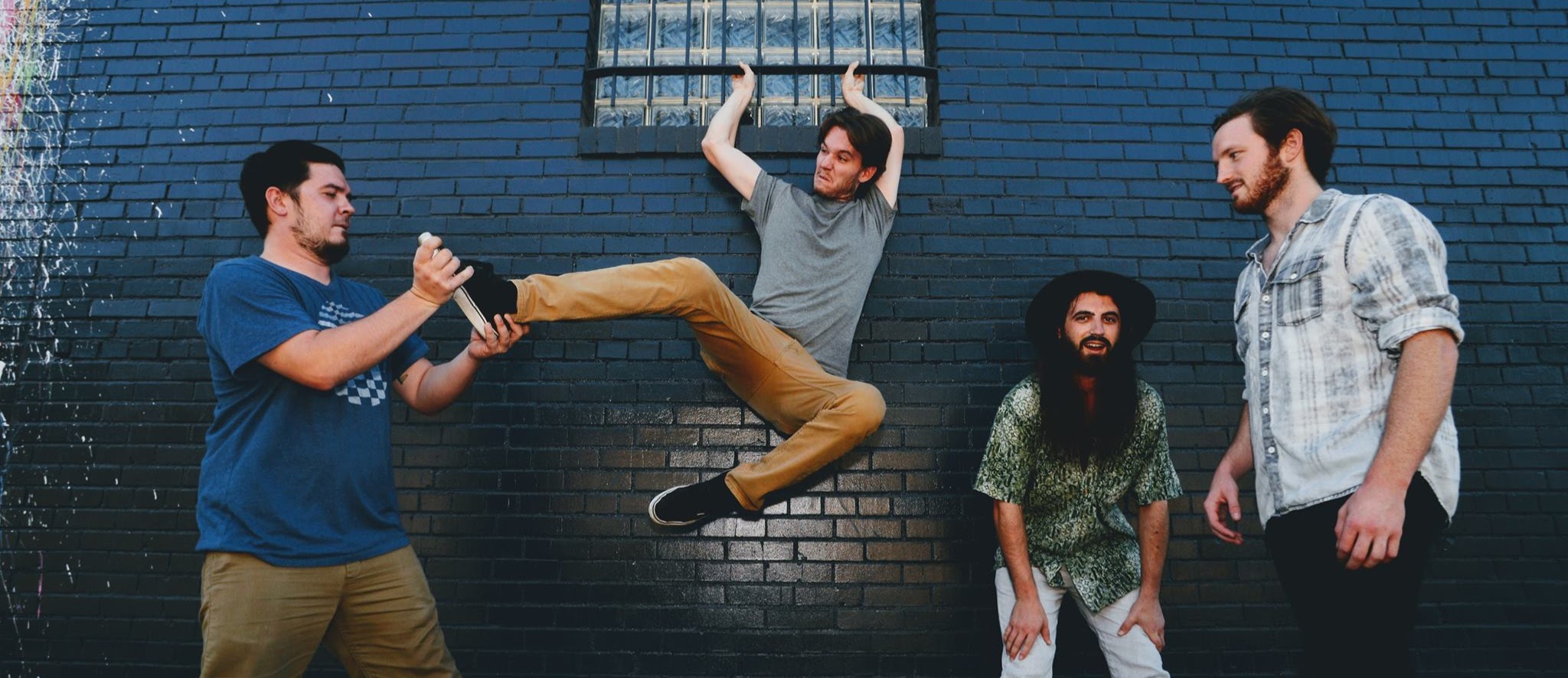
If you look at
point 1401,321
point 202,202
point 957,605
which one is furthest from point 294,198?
point 1401,321

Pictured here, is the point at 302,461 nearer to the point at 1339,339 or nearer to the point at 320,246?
the point at 320,246

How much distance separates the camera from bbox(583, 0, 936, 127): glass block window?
435cm

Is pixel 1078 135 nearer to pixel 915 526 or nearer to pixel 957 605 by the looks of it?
pixel 915 526

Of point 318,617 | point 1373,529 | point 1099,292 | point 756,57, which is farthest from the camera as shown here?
point 756,57

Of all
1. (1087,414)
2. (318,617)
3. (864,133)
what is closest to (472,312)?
(318,617)

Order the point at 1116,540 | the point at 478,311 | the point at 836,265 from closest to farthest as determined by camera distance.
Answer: the point at 478,311
the point at 1116,540
the point at 836,265

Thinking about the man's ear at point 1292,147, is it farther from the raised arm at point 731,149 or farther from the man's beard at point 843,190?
the raised arm at point 731,149

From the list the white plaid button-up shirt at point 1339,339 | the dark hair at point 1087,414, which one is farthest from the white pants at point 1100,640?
the white plaid button-up shirt at point 1339,339

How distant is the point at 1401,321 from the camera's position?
195 cm

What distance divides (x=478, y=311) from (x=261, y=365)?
0.65 m

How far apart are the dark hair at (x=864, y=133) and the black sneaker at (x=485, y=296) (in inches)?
63.2

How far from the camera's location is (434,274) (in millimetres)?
2531

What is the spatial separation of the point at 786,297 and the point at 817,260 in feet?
0.72

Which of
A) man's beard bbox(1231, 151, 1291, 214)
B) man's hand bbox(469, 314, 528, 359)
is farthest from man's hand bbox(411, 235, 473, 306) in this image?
man's beard bbox(1231, 151, 1291, 214)
